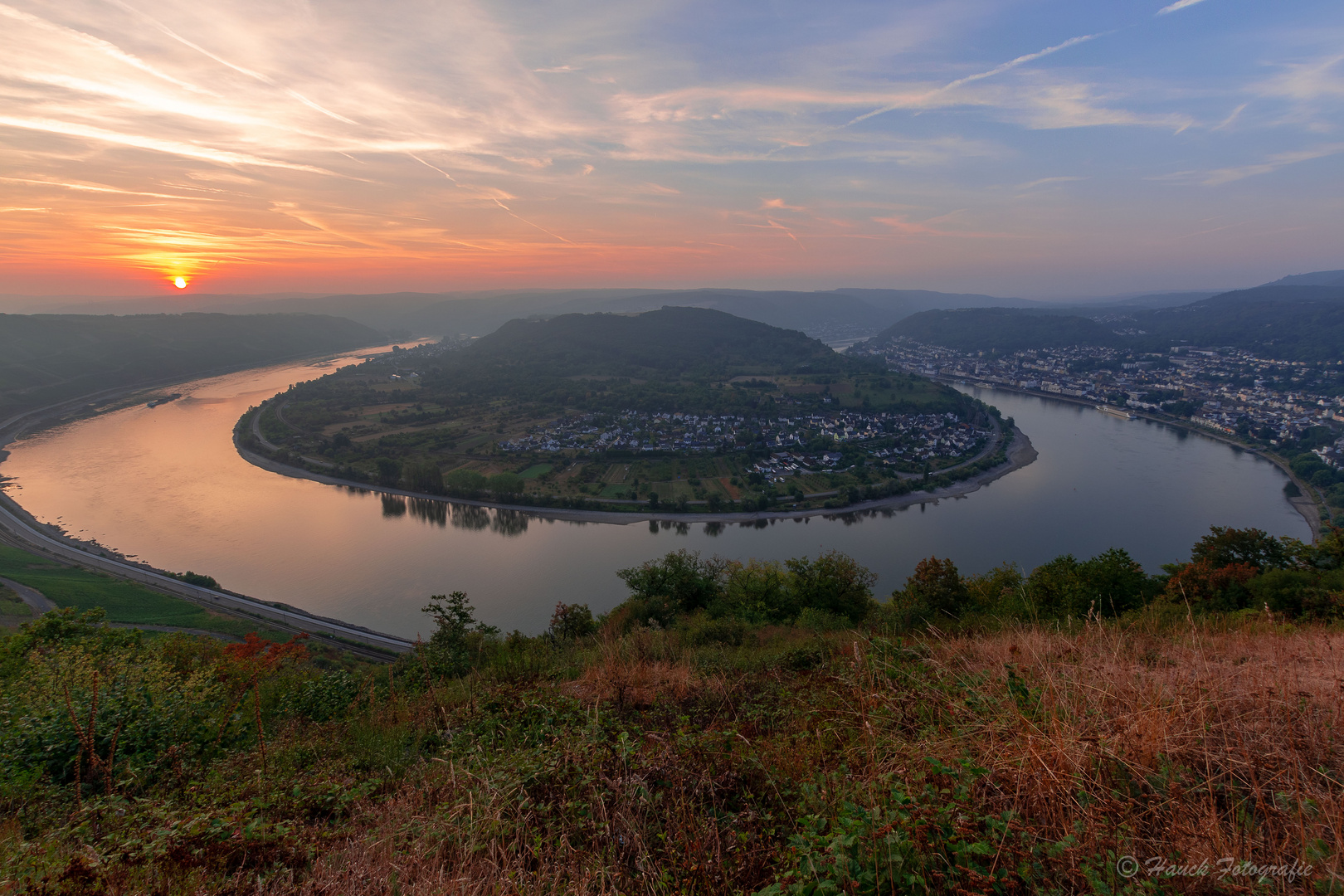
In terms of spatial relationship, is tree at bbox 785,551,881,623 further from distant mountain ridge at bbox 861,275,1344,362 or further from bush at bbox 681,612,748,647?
distant mountain ridge at bbox 861,275,1344,362

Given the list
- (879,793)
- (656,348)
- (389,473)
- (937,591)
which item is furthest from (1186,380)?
(879,793)

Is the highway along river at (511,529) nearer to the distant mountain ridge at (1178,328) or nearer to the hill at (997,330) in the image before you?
the distant mountain ridge at (1178,328)

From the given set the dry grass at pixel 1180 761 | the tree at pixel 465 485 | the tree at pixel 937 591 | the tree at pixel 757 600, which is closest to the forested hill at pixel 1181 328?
the tree at pixel 937 591

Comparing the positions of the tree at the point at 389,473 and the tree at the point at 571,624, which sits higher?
the tree at the point at 571,624

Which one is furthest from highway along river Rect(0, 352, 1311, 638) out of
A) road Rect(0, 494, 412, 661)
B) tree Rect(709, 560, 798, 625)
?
tree Rect(709, 560, 798, 625)

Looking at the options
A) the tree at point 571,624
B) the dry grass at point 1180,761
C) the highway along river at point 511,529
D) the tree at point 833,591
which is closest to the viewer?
the dry grass at point 1180,761

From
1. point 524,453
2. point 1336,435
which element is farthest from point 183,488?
point 1336,435
